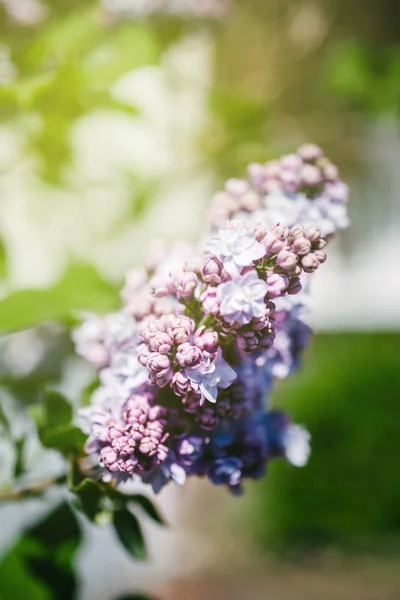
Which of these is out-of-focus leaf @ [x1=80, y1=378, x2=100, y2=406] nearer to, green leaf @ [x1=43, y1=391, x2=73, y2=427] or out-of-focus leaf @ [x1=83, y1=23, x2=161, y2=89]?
green leaf @ [x1=43, y1=391, x2=73, y2=427]

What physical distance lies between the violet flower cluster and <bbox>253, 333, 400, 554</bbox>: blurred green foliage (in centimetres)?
229

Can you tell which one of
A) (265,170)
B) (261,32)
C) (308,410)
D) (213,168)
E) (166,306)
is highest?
(261,32)

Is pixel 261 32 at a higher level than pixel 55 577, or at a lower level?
higher

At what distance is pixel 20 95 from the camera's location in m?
0.84

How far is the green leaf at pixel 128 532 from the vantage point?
63 cm

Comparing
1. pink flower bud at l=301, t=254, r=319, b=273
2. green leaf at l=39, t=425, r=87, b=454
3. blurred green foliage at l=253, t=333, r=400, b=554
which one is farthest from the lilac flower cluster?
blurred green foliage at l=253, t=333, r=400, b=554

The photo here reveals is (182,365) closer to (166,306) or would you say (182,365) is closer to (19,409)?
(166,306)

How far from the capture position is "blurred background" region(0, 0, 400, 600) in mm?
941

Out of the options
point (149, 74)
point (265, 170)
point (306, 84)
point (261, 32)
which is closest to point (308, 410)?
point (306, 84)

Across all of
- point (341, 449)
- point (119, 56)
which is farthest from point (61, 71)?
point (341, 449)

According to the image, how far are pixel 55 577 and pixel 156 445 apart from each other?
1.08ft

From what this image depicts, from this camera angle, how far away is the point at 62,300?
2.58 feet

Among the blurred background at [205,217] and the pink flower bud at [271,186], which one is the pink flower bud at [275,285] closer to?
the pink flower bud at [271,186]

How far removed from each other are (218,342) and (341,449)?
2.58 meters
